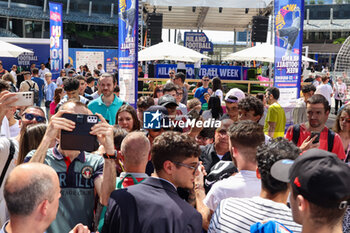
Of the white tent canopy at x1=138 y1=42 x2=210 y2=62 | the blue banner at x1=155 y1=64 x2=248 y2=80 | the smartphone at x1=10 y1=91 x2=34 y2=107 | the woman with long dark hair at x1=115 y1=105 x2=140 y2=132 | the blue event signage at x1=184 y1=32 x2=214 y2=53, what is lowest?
the woman with long dark hair at x1=115 y1=105 x2=140 y2=132

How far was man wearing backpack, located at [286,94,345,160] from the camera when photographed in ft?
14.0

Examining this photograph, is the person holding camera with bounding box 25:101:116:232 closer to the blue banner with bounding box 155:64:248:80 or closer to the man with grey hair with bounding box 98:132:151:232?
the man with grey hair with bounding box 98:132:151:232

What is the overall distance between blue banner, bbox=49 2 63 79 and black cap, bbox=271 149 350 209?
14.9m

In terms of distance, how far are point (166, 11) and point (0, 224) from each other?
1959 centimetres

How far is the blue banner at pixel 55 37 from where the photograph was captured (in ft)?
49.9

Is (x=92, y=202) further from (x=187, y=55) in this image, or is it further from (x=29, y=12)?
(x=29, y=12)

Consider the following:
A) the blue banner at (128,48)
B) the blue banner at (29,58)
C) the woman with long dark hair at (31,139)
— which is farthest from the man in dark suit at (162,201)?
the blue banner at (29,58)

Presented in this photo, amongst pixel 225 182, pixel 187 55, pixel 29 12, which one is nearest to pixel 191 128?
pixel 225 182

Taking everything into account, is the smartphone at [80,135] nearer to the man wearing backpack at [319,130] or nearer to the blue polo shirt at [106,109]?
the man wearing backpack at [319,130]

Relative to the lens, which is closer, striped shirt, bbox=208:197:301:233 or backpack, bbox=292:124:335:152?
striped shirt, bbox=208:197:301:233

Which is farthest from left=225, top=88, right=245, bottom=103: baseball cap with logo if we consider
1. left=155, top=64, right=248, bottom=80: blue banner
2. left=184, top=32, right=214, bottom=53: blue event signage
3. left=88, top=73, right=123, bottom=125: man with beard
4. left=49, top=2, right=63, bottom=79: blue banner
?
left=184, top=32, right=214, bottom=53: blue event signage

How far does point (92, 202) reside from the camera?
112 inches

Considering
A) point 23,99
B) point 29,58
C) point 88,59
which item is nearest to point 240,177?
point 23,99

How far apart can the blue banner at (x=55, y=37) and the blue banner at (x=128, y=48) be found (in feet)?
27.0
